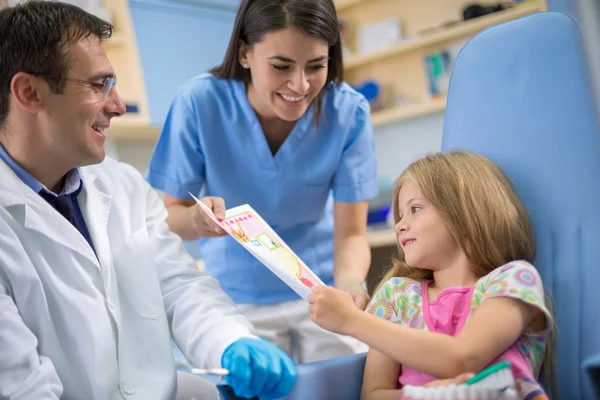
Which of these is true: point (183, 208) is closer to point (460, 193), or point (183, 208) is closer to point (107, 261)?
point (107, 261)

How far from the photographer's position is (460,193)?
3.84ft

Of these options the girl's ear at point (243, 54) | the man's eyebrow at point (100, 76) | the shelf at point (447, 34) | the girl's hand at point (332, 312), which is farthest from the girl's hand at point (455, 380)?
the shelf at point (447, 34)

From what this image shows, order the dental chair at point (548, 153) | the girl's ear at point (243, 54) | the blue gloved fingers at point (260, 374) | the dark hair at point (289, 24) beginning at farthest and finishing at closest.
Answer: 1. the girl's ear at point (243, 54)
2. the dark hair at point (289, 24)
3. the dental chair at point (548, 153)
4. the blue gloved fingers at point (260, 374)

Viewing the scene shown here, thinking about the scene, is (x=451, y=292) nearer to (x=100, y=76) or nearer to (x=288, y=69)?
(x=288, y=69)

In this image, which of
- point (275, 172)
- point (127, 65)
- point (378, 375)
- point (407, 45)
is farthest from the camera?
point (407, 45)

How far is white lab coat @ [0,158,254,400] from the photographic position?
1.06 meters

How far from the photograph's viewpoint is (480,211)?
45.3 inches

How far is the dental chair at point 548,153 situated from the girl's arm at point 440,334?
0.11 meters

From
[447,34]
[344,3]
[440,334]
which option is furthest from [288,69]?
[344,3]

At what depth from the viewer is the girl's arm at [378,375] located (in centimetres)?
112

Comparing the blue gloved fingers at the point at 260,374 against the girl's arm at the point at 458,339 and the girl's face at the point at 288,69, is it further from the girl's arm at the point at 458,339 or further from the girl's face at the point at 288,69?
the girl's face at the point at 288,69

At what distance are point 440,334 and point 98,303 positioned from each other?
2.03 ft

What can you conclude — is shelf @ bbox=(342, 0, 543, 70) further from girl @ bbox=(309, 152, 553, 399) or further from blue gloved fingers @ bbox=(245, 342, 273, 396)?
blue gloved fingers @ bbox=(245, 342, 273, 396)

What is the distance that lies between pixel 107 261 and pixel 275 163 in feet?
1.89
